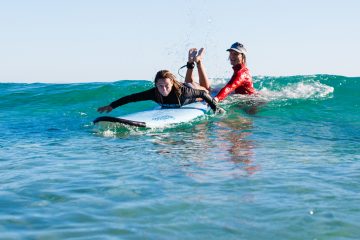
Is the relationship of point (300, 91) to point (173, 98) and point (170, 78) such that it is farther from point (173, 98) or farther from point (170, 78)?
point (170, 78)

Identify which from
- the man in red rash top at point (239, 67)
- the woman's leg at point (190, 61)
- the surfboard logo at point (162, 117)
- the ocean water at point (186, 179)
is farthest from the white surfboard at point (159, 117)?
the man in red rash top at point (239, 67)

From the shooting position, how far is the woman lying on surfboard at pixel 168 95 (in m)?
9.05

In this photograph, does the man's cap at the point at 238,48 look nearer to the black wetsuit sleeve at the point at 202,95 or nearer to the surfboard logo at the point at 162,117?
the black wetsuit sleeve at the point at 202,95

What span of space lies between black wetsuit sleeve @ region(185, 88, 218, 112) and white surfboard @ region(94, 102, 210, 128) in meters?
0.36

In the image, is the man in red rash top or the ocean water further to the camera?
the man in red rash top

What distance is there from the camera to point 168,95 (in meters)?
9.78

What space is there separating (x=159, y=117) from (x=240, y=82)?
296 cm

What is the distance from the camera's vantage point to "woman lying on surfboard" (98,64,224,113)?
9.05 m

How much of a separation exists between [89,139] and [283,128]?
3.88 m

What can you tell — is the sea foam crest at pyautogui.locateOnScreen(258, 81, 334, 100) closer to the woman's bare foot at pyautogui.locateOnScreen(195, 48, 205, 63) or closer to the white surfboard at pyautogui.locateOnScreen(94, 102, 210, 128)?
the woman's bare foot at pyautogui.locateOnScreen(195, 48, 205, 63)

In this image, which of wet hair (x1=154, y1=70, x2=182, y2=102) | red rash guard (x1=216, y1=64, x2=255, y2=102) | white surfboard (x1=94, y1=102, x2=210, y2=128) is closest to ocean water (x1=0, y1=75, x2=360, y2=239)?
white surfboard (x1=94, y1=102, x2=210, y2=128)

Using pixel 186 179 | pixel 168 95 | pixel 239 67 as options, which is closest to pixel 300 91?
pixel 239 67


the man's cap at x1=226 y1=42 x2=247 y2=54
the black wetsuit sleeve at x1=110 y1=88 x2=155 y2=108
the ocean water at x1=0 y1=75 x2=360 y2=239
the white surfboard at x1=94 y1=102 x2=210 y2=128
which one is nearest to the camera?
the ocean water at x1=0 y1=75 x2=360 y2=239

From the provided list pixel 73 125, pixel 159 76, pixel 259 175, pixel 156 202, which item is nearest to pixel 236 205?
pixel 156 202
